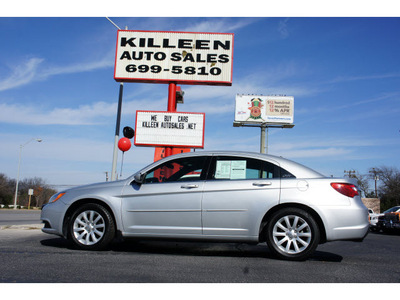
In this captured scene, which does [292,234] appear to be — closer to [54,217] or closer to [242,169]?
[242,169]

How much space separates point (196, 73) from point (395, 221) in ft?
35.3

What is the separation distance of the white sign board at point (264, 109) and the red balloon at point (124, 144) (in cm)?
3490

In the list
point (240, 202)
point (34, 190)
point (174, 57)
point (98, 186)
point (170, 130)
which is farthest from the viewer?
point (34, 190)

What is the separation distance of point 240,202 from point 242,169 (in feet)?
1.77

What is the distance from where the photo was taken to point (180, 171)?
604 centimetres

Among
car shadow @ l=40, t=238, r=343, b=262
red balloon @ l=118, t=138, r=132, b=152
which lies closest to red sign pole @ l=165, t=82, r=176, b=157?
red balloon @ l=118, t=138, r=132, b=152

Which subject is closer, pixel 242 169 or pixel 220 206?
pixel 220 206

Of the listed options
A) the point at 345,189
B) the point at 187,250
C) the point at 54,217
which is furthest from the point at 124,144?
the point at 345,189

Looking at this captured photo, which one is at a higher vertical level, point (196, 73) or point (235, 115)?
point (235, 115)

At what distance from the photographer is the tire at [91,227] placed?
5887mm

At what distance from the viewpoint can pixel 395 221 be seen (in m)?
17.1

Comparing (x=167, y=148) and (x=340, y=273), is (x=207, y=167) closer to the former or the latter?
(x=340, y=273)

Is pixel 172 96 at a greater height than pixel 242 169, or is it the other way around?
pixel 172 96
